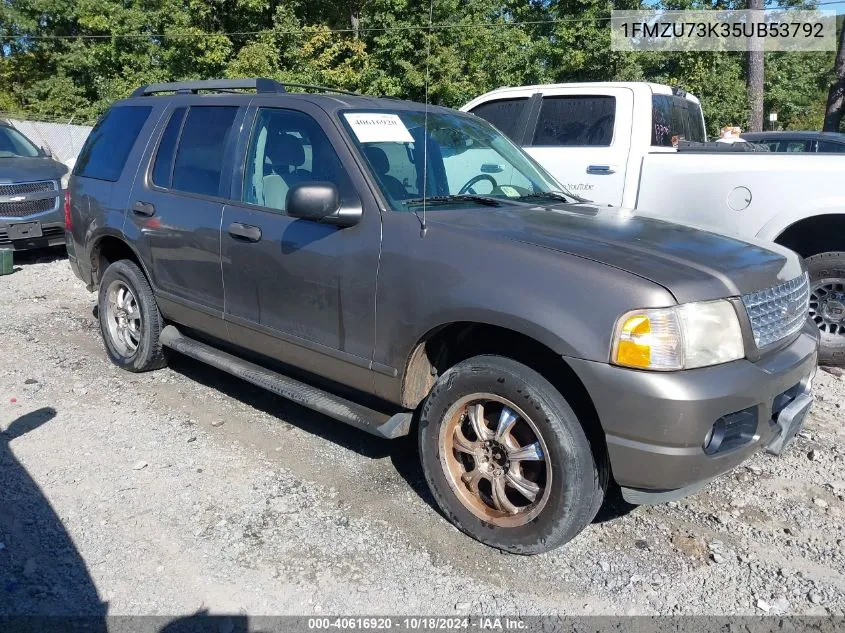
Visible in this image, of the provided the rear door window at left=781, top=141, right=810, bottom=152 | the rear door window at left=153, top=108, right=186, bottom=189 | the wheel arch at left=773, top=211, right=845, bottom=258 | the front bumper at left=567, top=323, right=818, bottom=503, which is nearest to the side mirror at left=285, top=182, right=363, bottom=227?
the front bumper at left=567, top=323, right=818, bottom=503

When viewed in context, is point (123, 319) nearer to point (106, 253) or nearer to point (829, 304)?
point (106, 253)

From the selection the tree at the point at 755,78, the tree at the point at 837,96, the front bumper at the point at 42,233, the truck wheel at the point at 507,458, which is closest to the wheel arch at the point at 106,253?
the truck wheel at the point at 507,458

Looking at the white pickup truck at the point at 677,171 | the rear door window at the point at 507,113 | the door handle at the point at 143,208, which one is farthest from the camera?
the rear door window at the point at 507,113

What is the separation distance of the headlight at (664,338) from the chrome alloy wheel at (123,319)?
382cm

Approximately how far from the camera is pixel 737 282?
9.59 feet

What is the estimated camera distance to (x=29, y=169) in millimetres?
9750

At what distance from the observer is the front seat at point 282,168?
3.97 m

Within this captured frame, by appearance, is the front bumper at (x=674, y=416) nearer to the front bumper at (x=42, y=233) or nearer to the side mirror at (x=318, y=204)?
the side mirror at (x=318, y=204)

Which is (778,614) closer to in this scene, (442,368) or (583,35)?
(442,368)

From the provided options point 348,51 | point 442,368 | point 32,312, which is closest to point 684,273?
point 442,368

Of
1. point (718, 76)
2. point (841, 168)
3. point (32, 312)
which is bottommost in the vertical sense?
point (32, 312)

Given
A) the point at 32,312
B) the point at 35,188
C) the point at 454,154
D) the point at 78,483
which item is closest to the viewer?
the point at 78,483

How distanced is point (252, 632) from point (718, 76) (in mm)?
22379

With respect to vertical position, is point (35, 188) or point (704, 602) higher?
point (35, 188)
